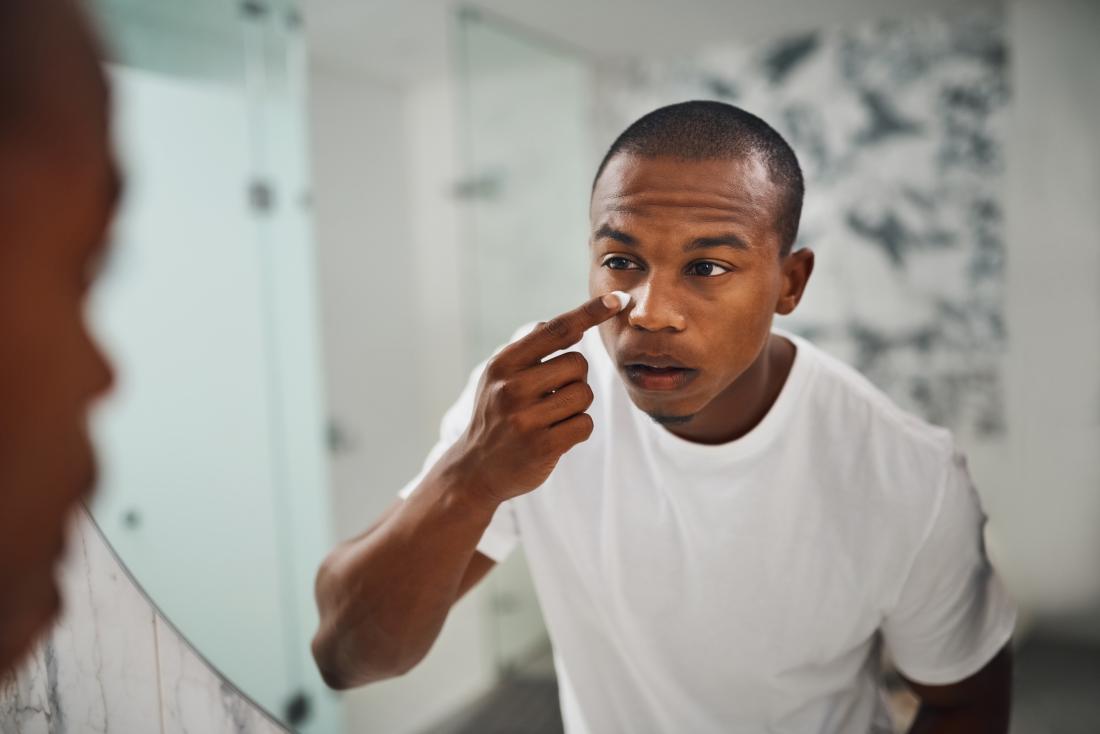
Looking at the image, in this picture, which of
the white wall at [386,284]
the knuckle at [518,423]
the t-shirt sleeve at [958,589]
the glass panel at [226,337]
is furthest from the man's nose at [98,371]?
the white wall at [386,284]

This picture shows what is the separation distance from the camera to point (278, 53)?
43.9 inches

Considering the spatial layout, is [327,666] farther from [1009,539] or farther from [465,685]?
[465,685]

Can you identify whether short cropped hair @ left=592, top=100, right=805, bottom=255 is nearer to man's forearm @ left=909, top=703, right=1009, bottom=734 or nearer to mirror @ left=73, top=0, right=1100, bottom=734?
mirror @ left=73, top=0, right=1100, bottom=734

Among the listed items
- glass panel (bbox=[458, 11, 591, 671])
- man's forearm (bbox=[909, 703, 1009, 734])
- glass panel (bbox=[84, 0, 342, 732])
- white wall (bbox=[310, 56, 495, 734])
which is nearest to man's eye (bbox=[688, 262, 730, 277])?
man's forearm (bbox=[909, 703, 1009, 734])

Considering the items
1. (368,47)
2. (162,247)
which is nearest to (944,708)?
(162,247)

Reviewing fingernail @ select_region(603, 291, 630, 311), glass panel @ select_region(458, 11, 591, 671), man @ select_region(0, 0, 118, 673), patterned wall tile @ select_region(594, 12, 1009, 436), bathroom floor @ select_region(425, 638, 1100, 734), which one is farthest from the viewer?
glass panel @ select_region(458, 11, 591, 671)

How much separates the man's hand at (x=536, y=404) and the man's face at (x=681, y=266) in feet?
0.11

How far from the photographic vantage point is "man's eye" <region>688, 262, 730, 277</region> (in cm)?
41

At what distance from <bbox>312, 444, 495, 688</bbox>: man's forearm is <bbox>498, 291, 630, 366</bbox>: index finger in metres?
0.08

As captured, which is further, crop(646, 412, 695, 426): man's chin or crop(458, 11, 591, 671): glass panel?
crop(458, 11, 591, 671): glass panel

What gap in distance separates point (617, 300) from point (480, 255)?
1.32 metres

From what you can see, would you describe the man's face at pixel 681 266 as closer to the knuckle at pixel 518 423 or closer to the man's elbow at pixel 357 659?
the knuckle at pixel 518 423

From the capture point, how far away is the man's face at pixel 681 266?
1.30 ft

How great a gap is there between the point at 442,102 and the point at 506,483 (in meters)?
1.41
